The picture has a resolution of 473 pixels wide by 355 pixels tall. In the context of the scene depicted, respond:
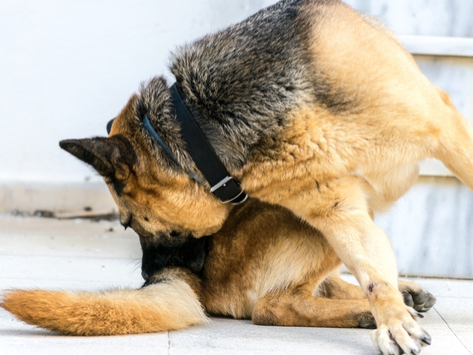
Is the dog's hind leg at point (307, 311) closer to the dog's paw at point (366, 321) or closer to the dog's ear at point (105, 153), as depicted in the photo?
the dog's paw at point (366, 321)

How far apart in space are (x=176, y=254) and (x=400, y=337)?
1165 mm

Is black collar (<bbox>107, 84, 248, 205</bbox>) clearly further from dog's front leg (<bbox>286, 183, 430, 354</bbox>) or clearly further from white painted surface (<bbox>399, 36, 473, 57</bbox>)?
white painted surface (<bbox>399, 36, 473, 57</bbox>)

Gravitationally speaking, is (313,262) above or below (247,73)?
below

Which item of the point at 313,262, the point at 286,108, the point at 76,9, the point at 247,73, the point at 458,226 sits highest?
the point at 76,9

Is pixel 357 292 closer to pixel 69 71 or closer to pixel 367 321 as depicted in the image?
pixel 367 321

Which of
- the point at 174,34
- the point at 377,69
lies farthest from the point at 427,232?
the point at 174,34

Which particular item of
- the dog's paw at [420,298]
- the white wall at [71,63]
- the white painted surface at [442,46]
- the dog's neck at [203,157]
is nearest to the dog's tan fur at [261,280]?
the dog's neck at [203,157]

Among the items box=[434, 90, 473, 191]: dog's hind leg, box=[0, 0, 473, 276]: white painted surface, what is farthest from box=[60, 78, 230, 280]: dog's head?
box=[0, 0, 473, 276]: white painted surface

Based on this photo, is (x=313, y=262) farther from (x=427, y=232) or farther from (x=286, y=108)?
(x=427, y=232)

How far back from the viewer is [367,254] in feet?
8.66

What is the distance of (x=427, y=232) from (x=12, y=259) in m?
2.95

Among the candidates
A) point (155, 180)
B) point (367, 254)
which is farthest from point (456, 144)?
point (155, 180)

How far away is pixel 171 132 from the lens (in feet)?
Answer: 9.04

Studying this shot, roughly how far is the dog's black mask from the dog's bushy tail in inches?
7.0
